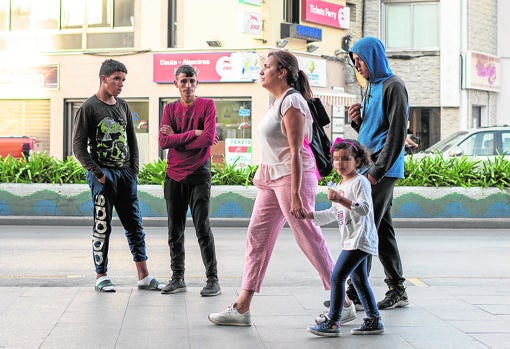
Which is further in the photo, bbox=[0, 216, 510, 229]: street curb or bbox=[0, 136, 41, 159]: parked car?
bbox=[0, 136, 41, 159]: parked car

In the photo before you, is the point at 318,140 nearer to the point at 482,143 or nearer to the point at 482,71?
the point at 482,143

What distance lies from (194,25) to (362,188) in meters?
23.0

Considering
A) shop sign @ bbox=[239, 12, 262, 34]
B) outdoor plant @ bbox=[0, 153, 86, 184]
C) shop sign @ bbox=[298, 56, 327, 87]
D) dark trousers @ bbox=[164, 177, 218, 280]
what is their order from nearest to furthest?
1. dark trousers @ bbox=[164, 177, 218, 280]
2. outdoor plant @ bbox=[0, 153, 86, 184]
3. shop sign @ bbox=[239, 12, 262, 34]
4. shop sign @ bbox=[298, 56, 327, 87]

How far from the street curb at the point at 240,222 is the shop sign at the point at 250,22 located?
1204 centimetres

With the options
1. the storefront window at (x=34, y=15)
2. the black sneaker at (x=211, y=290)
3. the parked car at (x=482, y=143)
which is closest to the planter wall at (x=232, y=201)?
the parked car at (x=482, y=143)

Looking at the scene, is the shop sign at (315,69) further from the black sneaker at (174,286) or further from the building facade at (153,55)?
the black sneaker at (174,286)

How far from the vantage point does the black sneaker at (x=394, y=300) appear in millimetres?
7252

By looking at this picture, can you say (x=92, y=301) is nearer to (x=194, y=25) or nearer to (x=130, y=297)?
(x=130, y=297)

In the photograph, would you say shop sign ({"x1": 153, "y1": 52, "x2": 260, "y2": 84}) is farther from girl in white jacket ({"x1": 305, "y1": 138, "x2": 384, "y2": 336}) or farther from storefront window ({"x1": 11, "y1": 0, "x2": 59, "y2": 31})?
girl in white jacket ({"x1": 305, "y1": 138, "x2": 384, "y2": 336})

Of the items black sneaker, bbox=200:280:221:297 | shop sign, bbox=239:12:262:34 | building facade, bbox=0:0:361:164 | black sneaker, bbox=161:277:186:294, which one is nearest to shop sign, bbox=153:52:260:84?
building facade, bbox=0:0:361:164

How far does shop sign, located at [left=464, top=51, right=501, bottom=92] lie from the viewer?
30656mm

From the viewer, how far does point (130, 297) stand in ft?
25.6

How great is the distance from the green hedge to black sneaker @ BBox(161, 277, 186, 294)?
8.35 m

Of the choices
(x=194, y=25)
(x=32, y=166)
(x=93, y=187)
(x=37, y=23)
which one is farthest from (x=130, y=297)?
(x=37, y=23)
